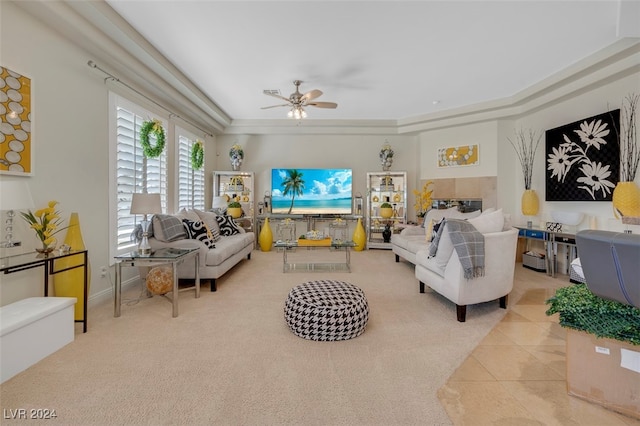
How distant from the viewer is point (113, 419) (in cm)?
156

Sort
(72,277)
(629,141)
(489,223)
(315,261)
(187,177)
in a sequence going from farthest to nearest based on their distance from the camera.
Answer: (187,177) → (315,261) → (629,141) → (489,223) → (72,277)

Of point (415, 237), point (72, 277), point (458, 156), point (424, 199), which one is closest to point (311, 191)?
point (424, 199)

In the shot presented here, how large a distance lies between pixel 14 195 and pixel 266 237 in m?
4.61

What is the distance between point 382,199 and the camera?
7.00 meters

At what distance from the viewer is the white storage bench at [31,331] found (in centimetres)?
186

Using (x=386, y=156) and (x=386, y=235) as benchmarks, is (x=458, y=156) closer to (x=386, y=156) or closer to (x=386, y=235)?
(x=386, y=156)

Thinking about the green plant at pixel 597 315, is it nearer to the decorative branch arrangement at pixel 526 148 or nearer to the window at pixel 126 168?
the decorative branch arrangement at pixel 526 148

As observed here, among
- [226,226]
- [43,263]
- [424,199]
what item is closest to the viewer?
[43,263]

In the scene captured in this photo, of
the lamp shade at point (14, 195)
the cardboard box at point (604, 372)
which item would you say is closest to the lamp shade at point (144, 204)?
the lamp shade at point (14, 195)

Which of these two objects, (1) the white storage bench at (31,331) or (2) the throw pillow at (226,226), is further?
(2) the throw pillow at (226,226)

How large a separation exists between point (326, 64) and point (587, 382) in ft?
13.2

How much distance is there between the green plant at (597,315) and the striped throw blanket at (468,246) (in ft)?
2.94

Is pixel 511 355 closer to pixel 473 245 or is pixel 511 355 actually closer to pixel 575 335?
pixel 575 335

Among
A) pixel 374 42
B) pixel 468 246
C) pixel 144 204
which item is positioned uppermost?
pixel 374 42
